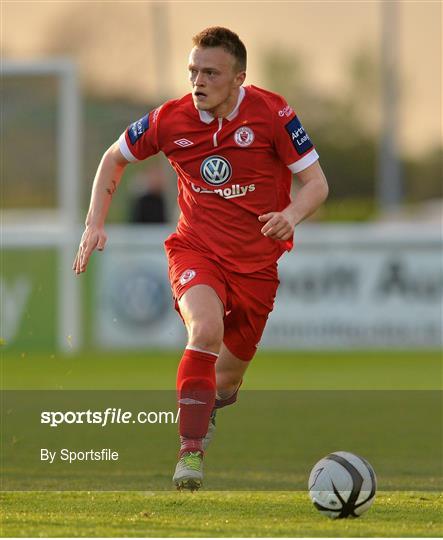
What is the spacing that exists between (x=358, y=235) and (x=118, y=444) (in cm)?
872

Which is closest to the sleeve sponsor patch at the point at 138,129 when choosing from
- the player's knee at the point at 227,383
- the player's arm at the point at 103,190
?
the player's arm at the point at 103,190

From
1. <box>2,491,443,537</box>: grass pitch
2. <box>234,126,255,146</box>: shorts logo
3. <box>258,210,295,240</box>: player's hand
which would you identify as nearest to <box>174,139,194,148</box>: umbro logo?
<box>234,126,255,146</box>: shorts logo

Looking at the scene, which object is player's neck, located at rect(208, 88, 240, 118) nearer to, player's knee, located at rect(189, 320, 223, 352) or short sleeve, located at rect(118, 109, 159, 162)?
short sleeve, located at rect(118, 109, 159, 162)

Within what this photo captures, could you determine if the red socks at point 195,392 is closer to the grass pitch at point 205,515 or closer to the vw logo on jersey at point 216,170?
the grass pitch at point 205,515

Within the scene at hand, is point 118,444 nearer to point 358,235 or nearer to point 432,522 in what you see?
point 432,522

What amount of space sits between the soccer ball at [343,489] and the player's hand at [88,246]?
1538mm

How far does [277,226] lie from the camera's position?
6.32 metres

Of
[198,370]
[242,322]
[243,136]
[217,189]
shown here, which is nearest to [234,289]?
[242,322]

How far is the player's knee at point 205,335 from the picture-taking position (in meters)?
6.53

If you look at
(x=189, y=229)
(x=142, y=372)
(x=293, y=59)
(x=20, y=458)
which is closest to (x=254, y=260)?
(x=189, y=229)

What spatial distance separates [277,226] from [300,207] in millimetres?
317

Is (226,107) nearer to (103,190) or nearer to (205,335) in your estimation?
(103,190)

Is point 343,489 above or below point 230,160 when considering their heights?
below

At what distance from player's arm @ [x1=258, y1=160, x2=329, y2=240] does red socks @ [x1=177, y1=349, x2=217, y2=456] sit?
26.9 inches
